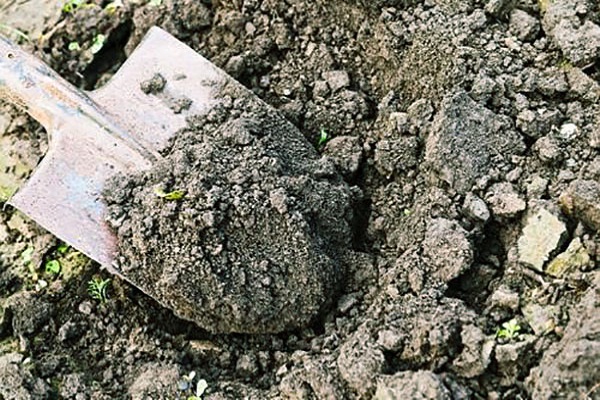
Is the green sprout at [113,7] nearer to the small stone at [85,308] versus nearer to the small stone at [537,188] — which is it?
the small stone at [85,308]

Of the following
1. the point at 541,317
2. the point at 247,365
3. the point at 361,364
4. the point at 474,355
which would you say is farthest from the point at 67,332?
the point at 541,317

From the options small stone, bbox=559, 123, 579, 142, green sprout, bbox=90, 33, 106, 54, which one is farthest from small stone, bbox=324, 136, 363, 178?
green sprout, bbox=90, 33, 106, 54

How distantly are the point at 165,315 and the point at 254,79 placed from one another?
32.0 inches

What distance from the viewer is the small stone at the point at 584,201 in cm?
223

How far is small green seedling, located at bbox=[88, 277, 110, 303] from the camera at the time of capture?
272 cm

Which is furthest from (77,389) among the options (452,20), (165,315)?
(452,20)

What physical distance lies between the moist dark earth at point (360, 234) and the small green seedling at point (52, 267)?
2 cm

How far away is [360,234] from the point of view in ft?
8.93

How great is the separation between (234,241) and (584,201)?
0.91 metres

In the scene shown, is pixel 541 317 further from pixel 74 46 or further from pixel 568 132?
pixel 74 46

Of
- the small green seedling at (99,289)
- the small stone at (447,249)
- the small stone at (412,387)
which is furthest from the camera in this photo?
the small green seedling at (99,289)

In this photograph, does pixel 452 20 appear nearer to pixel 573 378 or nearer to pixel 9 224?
pixel 573 378

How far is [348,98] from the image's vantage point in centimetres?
283

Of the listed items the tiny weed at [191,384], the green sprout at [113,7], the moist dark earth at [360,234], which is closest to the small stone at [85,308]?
the moist dark earth at [360,234]
